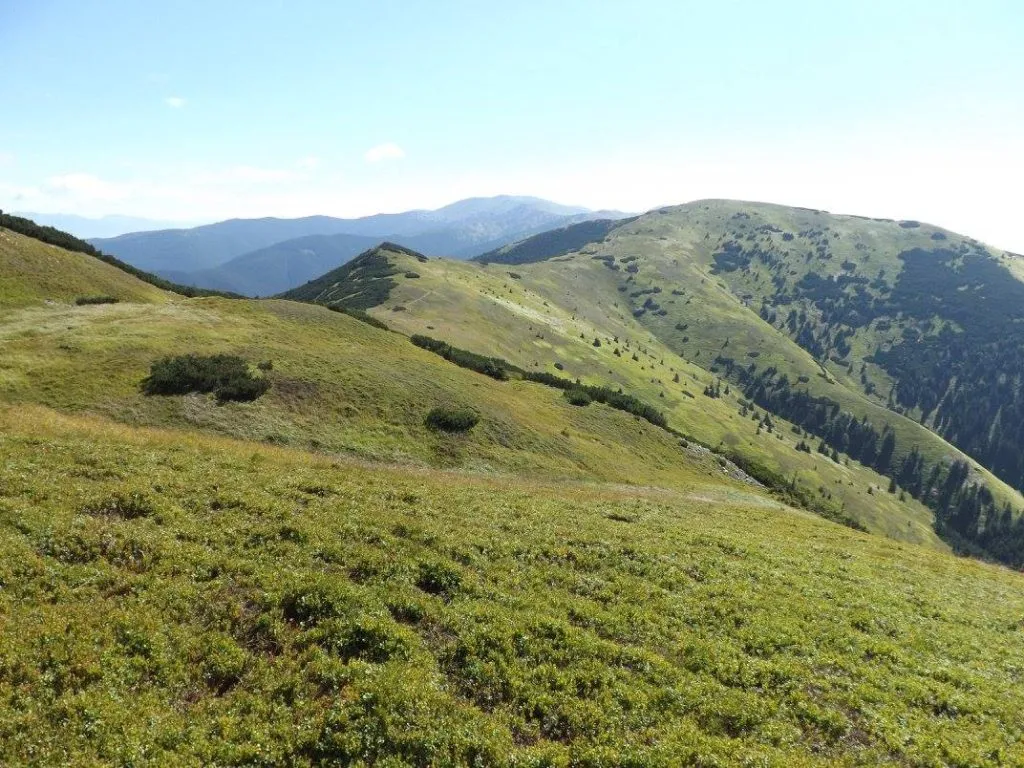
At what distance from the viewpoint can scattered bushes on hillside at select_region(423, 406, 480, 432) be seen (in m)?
49.8

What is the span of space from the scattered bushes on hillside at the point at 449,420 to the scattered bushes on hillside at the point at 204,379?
13.7 meters

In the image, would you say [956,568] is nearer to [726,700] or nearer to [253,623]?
[726,700]

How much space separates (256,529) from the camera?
21.4m

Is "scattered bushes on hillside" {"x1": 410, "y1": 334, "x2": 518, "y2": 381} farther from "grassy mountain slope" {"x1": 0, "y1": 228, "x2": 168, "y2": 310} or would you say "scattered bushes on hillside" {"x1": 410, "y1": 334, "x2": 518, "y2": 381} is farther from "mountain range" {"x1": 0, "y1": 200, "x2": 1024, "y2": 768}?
"mountain range" {"x1": 0, "y1": 200, "x2": 1024, "y2": 768}

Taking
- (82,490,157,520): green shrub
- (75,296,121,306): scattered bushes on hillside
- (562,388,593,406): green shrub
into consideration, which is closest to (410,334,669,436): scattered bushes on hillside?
(562,388,593,406): green shrub

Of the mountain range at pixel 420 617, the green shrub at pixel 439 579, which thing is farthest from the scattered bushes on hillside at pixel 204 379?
the green shrub at pixel 439 579

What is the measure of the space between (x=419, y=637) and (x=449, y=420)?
110ft

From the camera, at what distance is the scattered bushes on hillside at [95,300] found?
195 ft

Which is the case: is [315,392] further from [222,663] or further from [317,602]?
[222,663]

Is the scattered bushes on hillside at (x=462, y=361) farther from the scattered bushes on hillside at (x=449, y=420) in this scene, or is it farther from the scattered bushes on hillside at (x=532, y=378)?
the scattered bushes on hillside at (x=449, y=420)

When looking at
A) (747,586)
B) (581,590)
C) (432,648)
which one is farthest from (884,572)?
(432,648)

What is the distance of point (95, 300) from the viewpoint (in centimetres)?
6044

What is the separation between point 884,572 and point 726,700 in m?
20.2

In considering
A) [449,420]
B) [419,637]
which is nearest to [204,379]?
[449,420]
